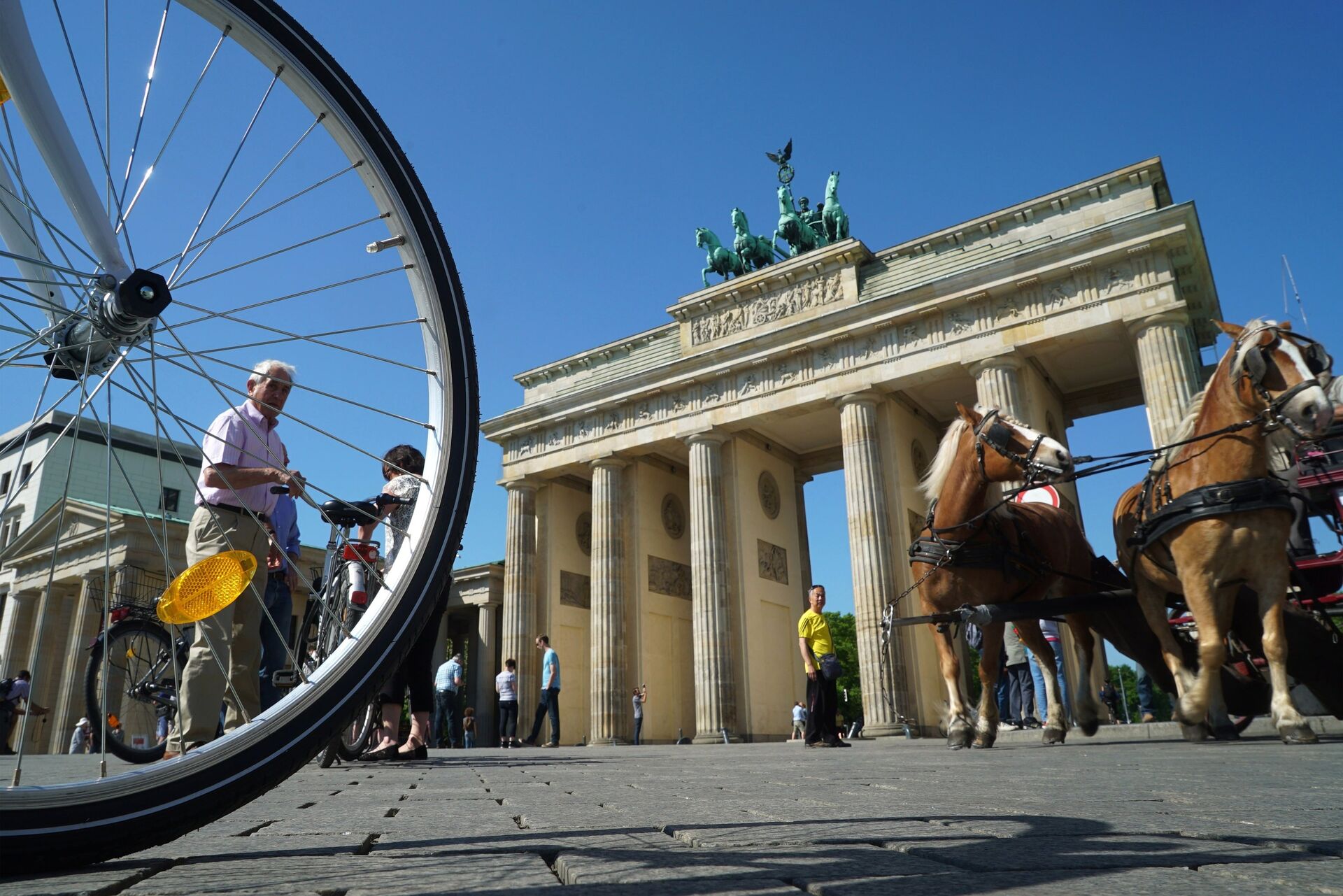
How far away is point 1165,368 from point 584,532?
68.7 ft

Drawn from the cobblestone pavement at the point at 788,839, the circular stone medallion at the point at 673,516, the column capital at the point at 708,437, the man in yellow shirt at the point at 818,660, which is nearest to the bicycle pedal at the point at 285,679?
the cobblestone pavement at the point at 788,839

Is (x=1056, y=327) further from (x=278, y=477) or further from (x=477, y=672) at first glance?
(x=477, y=672)

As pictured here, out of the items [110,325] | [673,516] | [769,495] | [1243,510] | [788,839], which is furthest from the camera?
[673,516]

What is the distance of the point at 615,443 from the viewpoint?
3100 centimetres

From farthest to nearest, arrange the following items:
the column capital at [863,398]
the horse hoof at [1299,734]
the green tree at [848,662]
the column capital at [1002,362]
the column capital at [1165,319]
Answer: the green tree at [848,662] → the column capital at [863,398] → the column capital at [1002,362] → the column capital at [1165,319] → the horse hoof at [1299,734]

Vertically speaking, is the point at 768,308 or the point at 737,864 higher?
the point at 768,308

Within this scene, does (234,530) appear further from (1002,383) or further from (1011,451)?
(1002,383)

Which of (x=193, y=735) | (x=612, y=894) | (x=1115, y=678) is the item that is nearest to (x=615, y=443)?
(x=193, y=735)

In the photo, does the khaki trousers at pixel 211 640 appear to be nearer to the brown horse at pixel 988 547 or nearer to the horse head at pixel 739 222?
the brown horse at pixel 988 547

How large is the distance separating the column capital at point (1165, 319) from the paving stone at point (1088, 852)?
22288mm

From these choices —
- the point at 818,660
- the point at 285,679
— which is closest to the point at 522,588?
the point at 818,660

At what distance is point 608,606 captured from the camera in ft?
98.7

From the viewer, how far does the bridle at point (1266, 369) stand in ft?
17.8

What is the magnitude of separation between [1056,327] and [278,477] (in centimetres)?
2289
